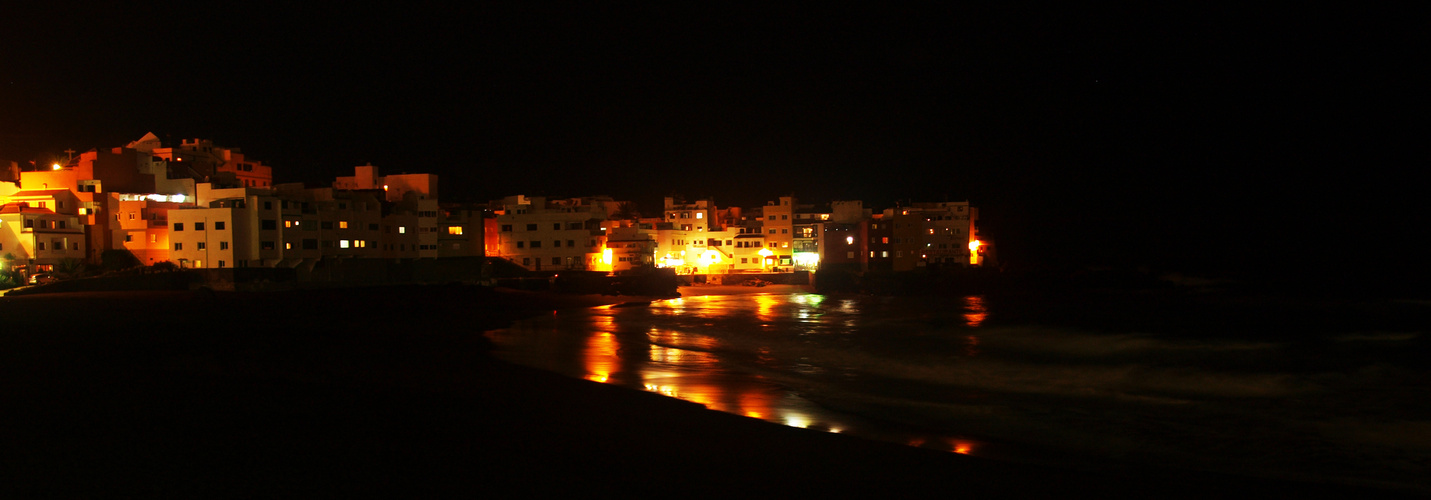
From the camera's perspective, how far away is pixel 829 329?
20.9 metres

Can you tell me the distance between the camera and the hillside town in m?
32.0

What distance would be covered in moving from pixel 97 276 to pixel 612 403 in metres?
30.4

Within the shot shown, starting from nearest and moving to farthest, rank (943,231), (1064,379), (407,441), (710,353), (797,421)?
(407,441) < (797,421) < (1064,379) < (710,353) < (943,231)

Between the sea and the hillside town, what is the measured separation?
16366mm

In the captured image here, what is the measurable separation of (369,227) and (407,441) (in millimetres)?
34223

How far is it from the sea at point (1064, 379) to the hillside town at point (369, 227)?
53.7 feet

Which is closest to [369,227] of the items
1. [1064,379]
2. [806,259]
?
[806,259]

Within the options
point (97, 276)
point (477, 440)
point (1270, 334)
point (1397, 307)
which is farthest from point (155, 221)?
point (1397, 307)

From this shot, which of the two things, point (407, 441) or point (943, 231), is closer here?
point (407, 441)

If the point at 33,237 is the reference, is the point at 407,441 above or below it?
Result: below

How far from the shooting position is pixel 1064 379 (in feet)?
40.7

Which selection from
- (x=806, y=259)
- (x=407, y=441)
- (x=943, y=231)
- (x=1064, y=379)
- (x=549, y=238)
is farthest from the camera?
(x=943, y=231)

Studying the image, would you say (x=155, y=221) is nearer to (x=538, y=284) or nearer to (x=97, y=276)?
(x=97, y=276)

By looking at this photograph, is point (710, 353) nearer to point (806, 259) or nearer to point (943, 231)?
point (806, 259)
